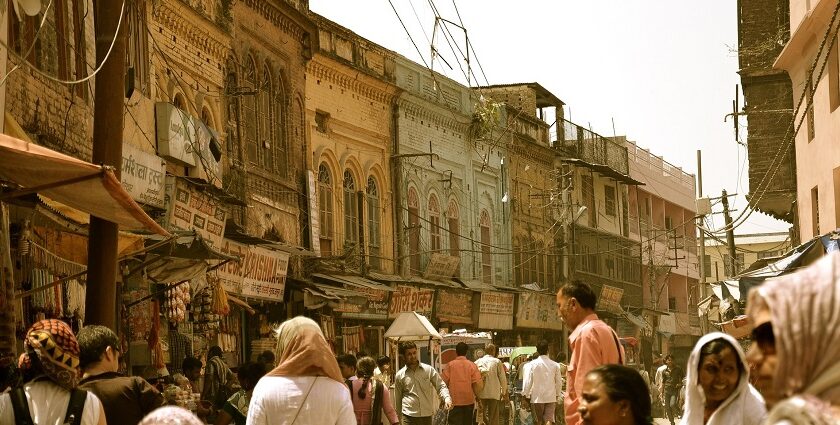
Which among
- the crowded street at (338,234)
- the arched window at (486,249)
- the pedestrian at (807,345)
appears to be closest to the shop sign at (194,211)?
the crowded street at (338,234)

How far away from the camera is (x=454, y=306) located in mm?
35875

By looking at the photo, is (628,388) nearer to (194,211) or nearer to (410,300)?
(194,211)

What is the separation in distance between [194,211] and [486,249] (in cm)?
2150

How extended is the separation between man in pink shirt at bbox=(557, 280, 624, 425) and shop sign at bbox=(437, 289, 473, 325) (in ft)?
86.4

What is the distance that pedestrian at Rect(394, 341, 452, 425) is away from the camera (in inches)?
659

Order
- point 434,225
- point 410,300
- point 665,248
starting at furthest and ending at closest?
point 665,248
point 434,225
point 410,300

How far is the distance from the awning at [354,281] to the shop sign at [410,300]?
39.4 inches

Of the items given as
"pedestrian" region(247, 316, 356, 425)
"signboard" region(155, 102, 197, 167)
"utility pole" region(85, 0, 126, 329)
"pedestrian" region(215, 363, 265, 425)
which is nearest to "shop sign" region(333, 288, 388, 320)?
"signboard" region(155, 102, 197, 167)

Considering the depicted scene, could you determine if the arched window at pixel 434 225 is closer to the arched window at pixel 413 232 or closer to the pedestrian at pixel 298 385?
the arched window at pixel 413 232

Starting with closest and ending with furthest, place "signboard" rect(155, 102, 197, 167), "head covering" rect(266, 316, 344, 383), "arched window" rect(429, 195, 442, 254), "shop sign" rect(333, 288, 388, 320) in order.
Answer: "head covering" rect(266, 316, 344, 383), "signboard" rect(155, 102, 197, 167), "shop sign" rect(333, 288, 388, 320), "arched window" rect(429, 195, 442, 254)

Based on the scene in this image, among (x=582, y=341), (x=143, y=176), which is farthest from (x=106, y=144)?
(x=143, y=176)

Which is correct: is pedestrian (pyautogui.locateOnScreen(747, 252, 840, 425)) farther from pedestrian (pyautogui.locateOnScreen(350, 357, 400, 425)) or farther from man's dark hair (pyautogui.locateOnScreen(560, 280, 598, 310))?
pedestrian (pyautogui.locateOnScreen(350, 357, 400, 425))

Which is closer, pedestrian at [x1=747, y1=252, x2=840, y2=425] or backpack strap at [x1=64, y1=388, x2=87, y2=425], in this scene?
pedestrian at [x1=747, y1=252, x2=840, y2=425]

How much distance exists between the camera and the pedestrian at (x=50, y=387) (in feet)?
20.4
